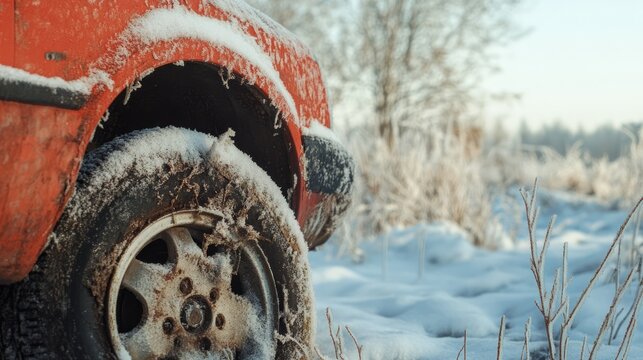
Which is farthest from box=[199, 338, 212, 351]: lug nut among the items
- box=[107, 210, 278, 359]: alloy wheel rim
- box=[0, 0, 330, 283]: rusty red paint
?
box=[0, 0, 330, 283]: rusty red paint

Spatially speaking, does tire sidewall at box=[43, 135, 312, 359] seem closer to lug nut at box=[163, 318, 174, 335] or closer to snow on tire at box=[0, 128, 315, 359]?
Result: snow on tire at box=[0, 128, 315, 359]

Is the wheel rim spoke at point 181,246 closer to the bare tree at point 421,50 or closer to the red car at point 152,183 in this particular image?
the red car at point 152,183

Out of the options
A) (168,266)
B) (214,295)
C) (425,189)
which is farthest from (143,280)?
(425,189)

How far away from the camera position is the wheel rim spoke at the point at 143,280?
1653mm

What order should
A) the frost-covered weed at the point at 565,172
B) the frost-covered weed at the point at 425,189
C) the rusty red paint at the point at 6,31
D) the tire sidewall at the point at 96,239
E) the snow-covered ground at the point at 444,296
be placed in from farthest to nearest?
the frost-covered weed at the point at 565,172, the frost-covered weed at the point at 425,189, the snow-covered ground at the point at 444,296, the tire sidewall at the point at 96,239, the rusty red paint at the point at 6,31

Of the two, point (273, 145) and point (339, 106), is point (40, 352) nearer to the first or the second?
point (273, 145)

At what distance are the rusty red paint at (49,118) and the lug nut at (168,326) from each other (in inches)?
14.6

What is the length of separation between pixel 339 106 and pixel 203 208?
44.8 feet

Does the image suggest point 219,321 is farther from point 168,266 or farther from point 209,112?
point 209,112

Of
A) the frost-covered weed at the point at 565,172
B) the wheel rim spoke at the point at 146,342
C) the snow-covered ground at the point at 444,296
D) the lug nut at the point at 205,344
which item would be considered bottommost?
the snow-covered ground at the point at 444,296

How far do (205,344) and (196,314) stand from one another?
0.09 meters

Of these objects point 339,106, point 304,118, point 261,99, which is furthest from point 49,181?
point 339,106

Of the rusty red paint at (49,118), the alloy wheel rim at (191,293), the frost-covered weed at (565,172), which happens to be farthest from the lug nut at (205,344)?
the frost-covered weed at (565,172)

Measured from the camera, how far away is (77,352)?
1.49 metres
